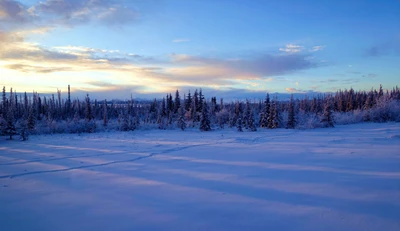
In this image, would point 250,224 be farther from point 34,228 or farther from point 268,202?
point 34,228

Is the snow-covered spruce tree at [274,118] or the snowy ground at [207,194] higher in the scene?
the snow-covered spruce tree at [274,118]

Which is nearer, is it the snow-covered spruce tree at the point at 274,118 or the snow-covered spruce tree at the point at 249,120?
the snow-covered spruce tree at the point at 249,120

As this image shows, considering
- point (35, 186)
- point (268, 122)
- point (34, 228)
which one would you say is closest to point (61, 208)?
point (34, 228)

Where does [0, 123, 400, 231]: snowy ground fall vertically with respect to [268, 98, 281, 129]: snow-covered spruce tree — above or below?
below

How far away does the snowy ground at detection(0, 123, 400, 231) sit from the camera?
14.6 ft

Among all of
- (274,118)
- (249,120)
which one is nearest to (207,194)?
(249,120)

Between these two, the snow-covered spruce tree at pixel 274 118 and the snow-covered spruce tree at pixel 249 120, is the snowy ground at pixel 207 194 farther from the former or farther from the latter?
the snow-covered spruce tree at pixel 274 118

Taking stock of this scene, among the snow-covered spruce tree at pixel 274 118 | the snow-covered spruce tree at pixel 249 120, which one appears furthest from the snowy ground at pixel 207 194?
the snow-covered spruce tree at pixel 274 118

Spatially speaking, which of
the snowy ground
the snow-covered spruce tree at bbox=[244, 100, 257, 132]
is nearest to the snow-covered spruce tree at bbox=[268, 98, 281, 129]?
the snow-covered spruce tree at bbox=[244, 100, 257, 132]

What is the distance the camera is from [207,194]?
19.4ft

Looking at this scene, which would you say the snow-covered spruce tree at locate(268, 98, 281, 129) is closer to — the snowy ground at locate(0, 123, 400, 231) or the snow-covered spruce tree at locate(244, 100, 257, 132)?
the snow-covered spruce tree at locate(244, 100, 257, 132)

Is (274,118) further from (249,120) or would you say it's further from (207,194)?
(207,194)

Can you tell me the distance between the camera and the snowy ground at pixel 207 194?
444 centimetres

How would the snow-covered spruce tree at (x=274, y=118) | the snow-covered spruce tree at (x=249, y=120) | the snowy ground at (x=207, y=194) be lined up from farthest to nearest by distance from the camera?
1. the snow-covered spruce tree at (x=274, y=118)
2. the snow-covered spruce tree at (x=249, y=120)
3. the snowy ground at (x=207, y=194)
